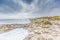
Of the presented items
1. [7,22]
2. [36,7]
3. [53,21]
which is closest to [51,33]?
[53,21]

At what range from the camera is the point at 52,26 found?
220 centimetres

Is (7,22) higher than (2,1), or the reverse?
(2,1)

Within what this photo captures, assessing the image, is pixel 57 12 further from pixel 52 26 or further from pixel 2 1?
pixel 2 1

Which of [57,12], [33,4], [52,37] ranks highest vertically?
[33,4]

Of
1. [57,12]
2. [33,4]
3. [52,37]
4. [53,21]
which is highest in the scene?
[33,4]

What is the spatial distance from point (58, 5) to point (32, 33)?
792mm

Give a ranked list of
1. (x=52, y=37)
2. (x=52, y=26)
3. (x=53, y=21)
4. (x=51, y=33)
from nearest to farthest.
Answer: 1. (x=52, y=37)
2. (x=51, y=33)
3. (x=52, y=26)
4. (x=53, y=21)

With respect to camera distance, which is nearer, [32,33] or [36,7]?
[32,33]

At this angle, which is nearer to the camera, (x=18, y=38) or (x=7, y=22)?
(x=18, y=38)

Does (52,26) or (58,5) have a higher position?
(58,5)

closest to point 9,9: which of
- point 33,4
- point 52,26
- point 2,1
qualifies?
point 2,1

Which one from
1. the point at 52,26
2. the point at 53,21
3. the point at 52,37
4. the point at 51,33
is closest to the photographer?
the point at 52,37

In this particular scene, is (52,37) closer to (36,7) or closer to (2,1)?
(36,7)

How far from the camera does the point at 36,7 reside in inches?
90.5
